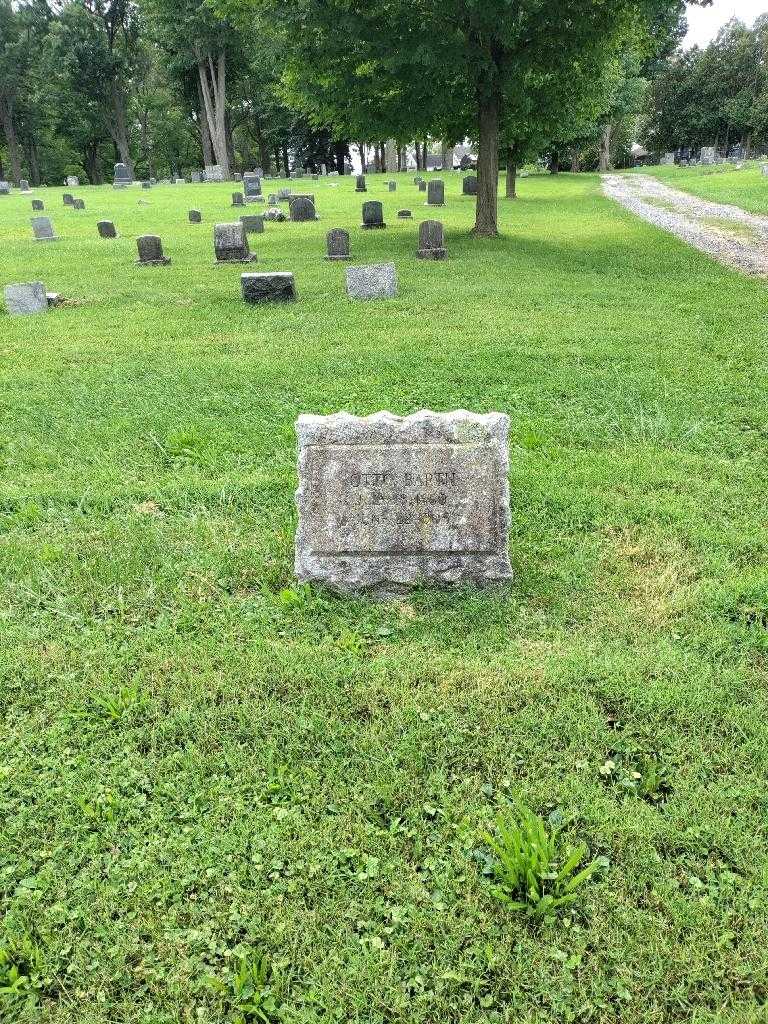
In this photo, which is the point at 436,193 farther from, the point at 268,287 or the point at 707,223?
the point at 268,287

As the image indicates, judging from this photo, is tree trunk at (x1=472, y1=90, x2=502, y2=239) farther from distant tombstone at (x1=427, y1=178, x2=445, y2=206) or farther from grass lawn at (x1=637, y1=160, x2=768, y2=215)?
distant tombstone at (x1=427, y1=178, x2=445, y2=206)

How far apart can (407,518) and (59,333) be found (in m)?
7.63

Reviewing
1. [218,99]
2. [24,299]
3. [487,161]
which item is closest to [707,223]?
[487,161]

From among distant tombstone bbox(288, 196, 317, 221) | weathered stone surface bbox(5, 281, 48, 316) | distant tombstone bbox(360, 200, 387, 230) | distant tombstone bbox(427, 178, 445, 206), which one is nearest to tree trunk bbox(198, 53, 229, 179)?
distant tombstone bbox(427, 178, 445, 206)

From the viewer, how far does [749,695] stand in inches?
124

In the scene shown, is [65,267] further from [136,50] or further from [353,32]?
[136,50]

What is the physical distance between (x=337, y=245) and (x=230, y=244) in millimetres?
2336

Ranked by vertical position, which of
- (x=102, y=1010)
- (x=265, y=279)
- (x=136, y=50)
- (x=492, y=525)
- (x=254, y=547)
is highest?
(x=136, y=50)

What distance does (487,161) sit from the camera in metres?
16.3

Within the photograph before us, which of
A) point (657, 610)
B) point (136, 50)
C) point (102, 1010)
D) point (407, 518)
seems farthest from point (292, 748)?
point (136, 50)

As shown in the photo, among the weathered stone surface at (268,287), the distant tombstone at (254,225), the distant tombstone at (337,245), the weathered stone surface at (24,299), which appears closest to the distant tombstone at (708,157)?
the distant tombstone at (254,225)

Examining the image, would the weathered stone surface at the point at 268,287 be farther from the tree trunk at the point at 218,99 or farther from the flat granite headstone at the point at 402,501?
the tree trunk at the point at 218,99

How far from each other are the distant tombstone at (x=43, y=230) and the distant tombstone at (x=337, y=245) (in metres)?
10.1

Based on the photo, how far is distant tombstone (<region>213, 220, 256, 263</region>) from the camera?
48.1 feet
